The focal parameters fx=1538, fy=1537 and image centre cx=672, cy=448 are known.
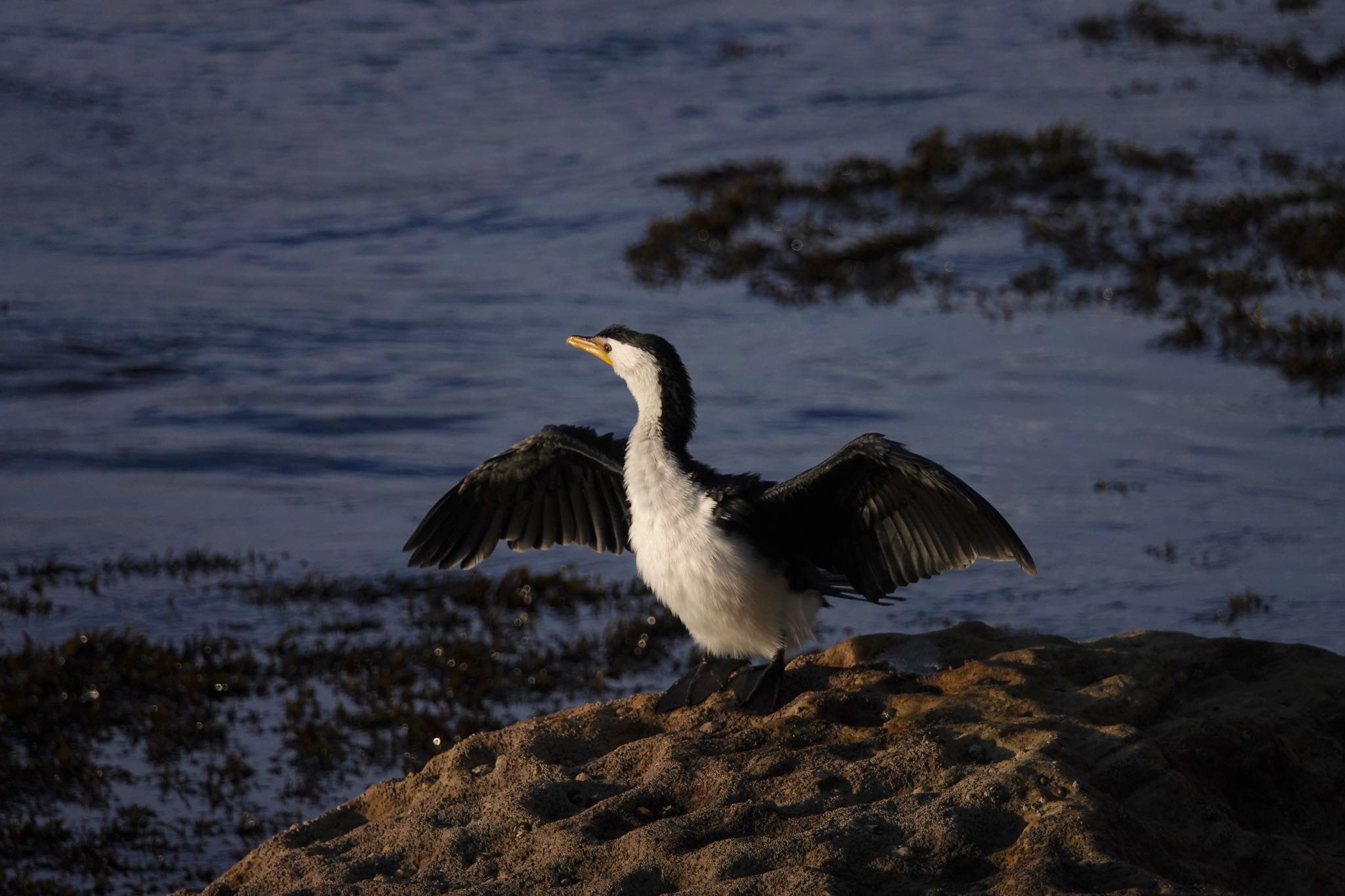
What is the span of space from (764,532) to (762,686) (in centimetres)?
53

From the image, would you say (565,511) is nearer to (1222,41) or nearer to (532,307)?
(532,307)

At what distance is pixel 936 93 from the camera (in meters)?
21.6

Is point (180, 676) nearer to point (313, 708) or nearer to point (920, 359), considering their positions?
point (313, 708)

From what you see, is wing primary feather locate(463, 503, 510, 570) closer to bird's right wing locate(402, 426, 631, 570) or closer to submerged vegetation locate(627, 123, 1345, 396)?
bird's right wing locate(402, 426, 631, 570)

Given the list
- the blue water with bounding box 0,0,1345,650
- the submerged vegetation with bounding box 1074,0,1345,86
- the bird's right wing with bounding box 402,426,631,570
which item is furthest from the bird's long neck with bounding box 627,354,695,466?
the submerged vegetation with bounding box 1074,0,1345,86

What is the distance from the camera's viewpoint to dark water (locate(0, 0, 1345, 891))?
9.98 metres

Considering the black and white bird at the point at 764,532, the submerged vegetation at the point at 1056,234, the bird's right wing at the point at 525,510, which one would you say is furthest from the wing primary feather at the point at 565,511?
the submerged vegetation at the point at 1056,234

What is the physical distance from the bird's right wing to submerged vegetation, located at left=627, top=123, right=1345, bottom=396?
8.16m

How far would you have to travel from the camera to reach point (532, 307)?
48.9ft

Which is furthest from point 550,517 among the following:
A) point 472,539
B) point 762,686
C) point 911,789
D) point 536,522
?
point 911,789

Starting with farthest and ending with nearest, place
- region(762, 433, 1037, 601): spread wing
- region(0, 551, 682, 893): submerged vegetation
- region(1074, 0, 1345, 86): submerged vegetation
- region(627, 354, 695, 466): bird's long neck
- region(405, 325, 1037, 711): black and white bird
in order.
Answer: region(1074, 0, 1345, 86): submerged vegetation
region(0, 551, 682, 893): submerged vegetation
region(627, 354, 695, 466): bird's long neck
region(405, 325, 1037, 711): black and white bird
region(762, 433, 1037, 601): spread wing

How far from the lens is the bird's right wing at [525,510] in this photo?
242 inches

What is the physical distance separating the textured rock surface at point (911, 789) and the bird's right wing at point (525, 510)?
37.2 inches

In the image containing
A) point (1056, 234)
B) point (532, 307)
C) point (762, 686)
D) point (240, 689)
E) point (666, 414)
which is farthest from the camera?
point (1056, 234)
